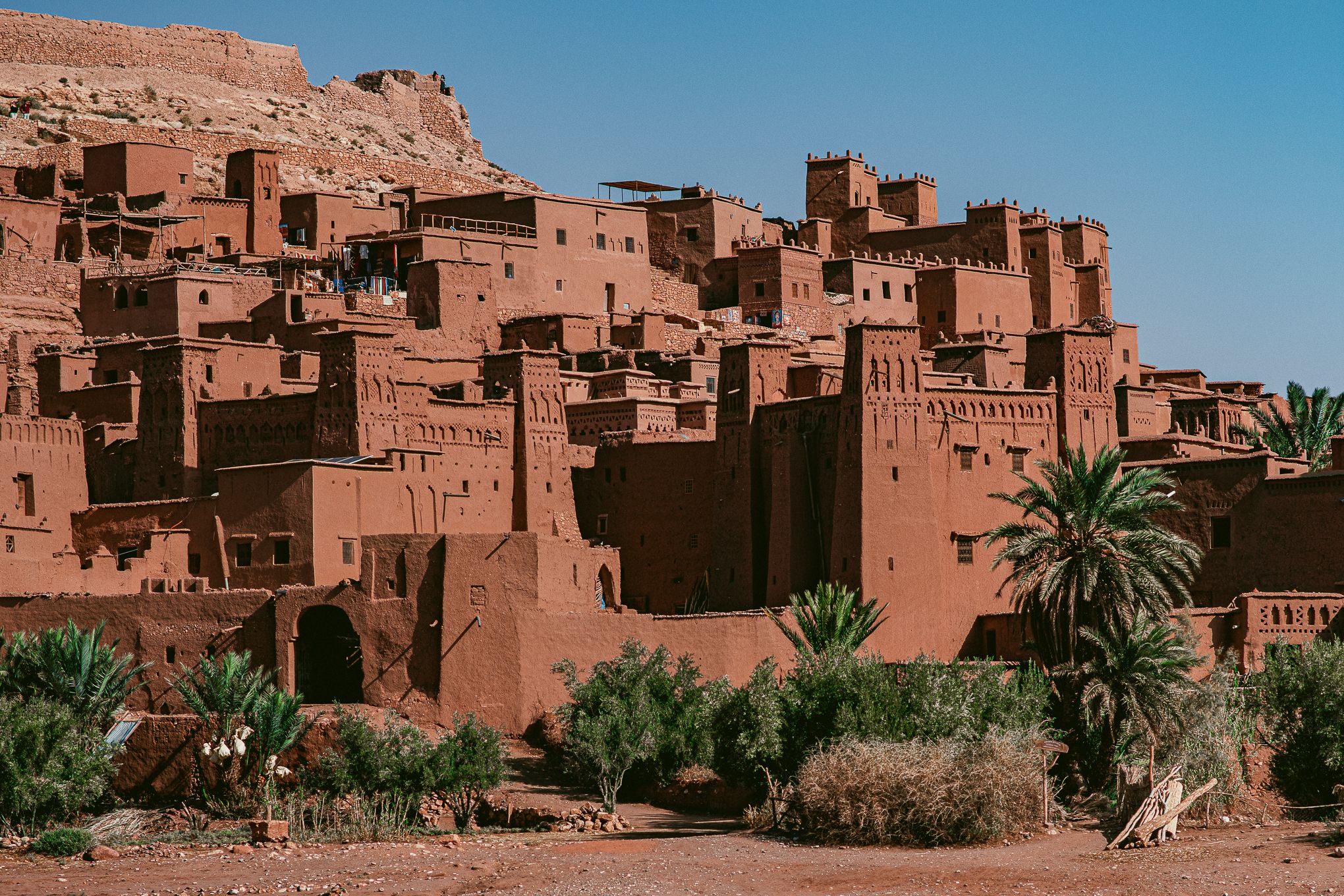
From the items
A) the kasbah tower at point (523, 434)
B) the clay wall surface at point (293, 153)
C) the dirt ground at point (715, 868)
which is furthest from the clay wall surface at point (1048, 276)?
the dirt ground at point (715, 868)

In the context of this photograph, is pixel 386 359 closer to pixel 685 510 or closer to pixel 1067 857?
pixel 685 510

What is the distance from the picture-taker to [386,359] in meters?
47.9

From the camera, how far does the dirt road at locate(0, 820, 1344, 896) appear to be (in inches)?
1163

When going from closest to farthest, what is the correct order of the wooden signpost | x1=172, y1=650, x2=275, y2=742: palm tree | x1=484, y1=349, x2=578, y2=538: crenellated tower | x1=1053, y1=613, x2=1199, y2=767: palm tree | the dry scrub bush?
the dry scrub bush → the wooden signpost → x1=1053, y1=613, x2=1199, y2=767: palm tree → x1=172, y1=650, x2=275, y2=742: palm tree → x1=484, y1=349, x2=578, y2=538: crenellated tower

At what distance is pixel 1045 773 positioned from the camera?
33594mm

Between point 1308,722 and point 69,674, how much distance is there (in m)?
20.8

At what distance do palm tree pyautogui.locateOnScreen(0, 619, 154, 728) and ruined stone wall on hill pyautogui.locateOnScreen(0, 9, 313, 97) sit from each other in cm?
5282

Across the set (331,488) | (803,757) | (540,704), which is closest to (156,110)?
(331,488)

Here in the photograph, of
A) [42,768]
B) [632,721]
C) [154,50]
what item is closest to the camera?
[42,768]

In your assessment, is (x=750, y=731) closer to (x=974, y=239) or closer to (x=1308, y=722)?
(x=1308, y=722)

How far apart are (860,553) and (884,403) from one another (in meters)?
3.23

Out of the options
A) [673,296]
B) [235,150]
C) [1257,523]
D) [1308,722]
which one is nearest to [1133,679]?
[1308,722]

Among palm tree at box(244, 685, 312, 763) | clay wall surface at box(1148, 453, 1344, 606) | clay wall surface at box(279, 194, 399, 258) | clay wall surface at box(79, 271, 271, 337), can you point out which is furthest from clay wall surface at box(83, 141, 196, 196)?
clay wall surface at box(1148, 453, 1344, 606)

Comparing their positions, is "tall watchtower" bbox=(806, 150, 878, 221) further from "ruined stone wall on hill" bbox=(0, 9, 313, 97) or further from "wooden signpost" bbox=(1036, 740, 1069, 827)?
"wooden signpost" bbox=(1036, 740, 1069, 827)
